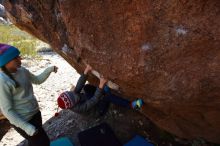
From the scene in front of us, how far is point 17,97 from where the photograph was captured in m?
4.46

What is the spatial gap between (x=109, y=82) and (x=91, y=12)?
988mm

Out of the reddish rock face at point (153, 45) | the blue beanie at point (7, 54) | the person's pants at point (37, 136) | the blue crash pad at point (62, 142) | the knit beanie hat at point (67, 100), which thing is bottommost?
the blue crash pad at point (62, 142)

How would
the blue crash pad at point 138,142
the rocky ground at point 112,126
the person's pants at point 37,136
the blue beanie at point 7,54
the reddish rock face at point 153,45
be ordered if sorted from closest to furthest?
the reddish rock face at point 153,45 → the blue beanie at point 7,54 → the person's pants at point 37,136 → the blue crash pad at point 138,142 → the rocky ground at point 112,126

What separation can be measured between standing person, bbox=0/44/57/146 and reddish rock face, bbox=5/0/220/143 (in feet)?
2.37

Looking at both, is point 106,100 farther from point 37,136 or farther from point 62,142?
point 37,136

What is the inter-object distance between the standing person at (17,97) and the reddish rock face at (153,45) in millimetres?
723

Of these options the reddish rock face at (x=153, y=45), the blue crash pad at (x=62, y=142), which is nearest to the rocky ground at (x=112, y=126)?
the blue crash pad at (x=62, y=142)

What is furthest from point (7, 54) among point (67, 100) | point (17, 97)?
point (67, 100)

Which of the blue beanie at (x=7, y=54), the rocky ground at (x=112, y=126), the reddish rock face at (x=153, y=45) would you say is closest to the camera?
the reddish rock face at (x=153, y=45)

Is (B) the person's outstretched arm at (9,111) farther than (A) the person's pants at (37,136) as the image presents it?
No

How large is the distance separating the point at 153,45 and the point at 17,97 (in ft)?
6.39

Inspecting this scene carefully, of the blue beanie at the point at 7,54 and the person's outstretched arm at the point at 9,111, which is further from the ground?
the blue beanie at the point at 7,54

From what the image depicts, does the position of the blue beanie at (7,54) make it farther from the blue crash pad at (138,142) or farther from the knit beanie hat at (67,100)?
the blue crash pad at (138,142)

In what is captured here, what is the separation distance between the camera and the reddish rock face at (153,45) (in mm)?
3420
